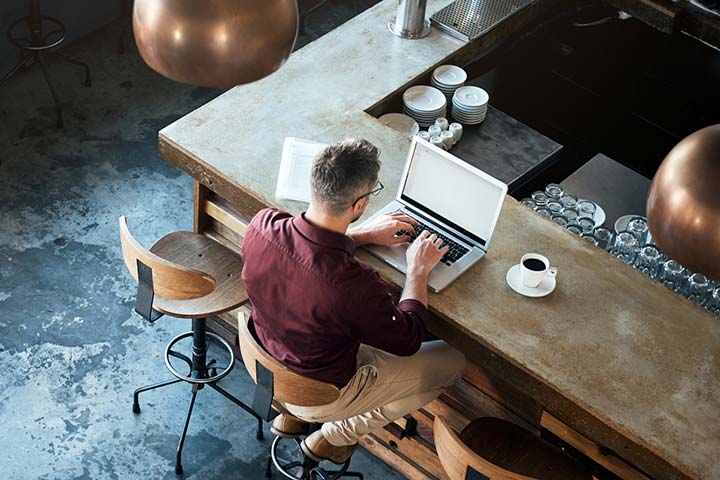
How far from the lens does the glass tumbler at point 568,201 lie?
13.2 feet

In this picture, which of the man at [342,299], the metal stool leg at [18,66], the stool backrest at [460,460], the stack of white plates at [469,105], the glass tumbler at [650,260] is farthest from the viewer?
the metal stool leg at [18,66]

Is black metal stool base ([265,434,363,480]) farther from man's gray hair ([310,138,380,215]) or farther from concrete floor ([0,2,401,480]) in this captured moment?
man's gray hair ([310,138,380,215])

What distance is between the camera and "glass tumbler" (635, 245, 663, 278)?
3.75 m

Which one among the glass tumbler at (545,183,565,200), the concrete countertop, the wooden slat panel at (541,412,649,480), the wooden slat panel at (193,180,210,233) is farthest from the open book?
the wooden slat panel at (541,412,649,480)

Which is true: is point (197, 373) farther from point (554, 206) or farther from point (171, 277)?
point (554, 206)

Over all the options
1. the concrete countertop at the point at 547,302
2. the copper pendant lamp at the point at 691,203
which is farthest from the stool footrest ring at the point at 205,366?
the copper pendant lamp at the point at 691,203

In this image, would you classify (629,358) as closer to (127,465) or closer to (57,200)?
(127,465)

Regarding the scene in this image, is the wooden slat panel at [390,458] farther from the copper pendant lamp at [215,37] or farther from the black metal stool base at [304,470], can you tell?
the copper pendant lamp at [215,37]

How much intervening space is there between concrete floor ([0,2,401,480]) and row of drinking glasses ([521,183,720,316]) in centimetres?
119

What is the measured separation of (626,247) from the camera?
12.6ft

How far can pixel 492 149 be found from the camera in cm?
435

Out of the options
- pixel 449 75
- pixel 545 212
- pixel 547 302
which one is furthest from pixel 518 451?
pixel 449 75

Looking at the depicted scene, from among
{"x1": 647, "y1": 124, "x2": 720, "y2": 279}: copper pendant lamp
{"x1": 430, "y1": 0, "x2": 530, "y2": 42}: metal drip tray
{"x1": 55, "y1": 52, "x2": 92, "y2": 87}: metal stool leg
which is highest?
{"x1": 647, "y1": 124, "x2": 720, "y2": 279}: copper pendant lamp

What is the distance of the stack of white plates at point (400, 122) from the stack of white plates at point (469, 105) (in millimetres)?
245
